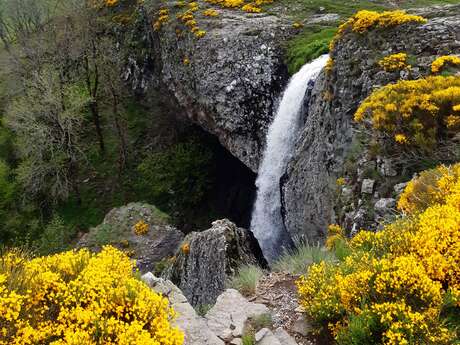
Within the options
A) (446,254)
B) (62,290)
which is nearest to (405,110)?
(446,254)

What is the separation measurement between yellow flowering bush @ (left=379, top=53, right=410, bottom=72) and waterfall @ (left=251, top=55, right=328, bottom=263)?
6101mm

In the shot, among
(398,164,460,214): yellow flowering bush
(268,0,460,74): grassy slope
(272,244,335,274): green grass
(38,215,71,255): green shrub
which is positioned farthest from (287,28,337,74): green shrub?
(38,215,71,255): green shrub

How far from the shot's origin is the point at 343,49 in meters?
16.5

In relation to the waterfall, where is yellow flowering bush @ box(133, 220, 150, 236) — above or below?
below

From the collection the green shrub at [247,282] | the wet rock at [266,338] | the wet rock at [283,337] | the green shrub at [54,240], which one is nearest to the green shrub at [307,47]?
the green shrub at [247,282]

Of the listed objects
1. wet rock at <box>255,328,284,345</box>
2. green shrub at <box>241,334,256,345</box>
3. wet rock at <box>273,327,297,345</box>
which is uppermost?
green shrub at <box>241,334,256,345</box>

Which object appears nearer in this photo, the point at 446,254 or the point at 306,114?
the point at 446,254

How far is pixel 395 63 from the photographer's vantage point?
14484mm

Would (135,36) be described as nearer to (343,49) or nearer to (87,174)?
(87,174)

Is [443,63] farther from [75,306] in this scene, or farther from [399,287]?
[75,306]

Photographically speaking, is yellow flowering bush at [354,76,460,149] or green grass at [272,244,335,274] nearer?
green grass at [272,244,335,274]

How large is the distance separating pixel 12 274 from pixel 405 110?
9889 millimetres

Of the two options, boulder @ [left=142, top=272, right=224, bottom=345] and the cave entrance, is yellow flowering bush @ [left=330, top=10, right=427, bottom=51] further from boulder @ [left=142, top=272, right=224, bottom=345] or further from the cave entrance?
the cave entrance

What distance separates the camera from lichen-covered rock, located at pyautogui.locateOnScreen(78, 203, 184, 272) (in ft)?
80.5
